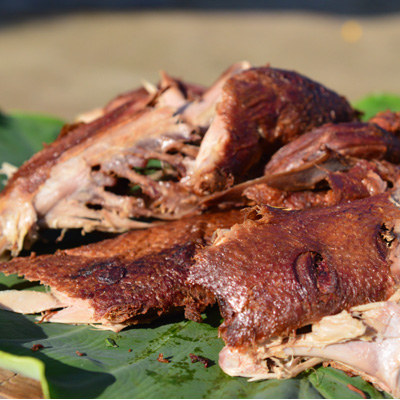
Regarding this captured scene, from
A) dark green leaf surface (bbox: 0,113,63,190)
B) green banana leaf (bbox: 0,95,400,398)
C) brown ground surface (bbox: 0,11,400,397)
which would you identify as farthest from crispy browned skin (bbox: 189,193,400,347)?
brown ground surface (bbox: 0,11,400,397)

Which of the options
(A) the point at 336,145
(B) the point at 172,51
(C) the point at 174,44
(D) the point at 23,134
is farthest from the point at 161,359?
(C) the point at 174,44

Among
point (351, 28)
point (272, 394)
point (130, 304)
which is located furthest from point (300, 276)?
point (351, 28)

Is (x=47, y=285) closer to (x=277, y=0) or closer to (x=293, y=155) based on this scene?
(x=293, y=155)

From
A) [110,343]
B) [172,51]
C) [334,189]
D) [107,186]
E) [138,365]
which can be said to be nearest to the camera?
[138,365]

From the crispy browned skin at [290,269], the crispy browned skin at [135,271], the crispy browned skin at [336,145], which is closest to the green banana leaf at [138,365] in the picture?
the crispy browned skin at [135,271]

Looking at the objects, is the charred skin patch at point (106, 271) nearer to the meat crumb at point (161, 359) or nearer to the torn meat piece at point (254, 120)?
the meat crumb at point (161, 359)

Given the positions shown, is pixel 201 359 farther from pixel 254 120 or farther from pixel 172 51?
pixel 172 51
